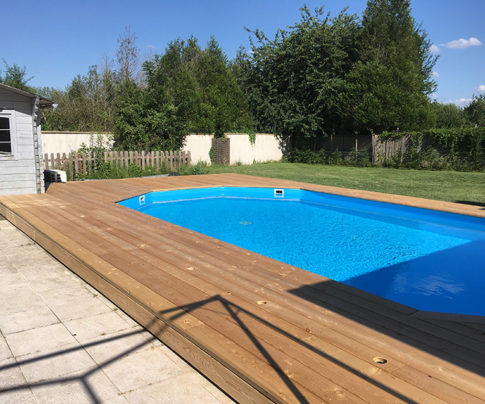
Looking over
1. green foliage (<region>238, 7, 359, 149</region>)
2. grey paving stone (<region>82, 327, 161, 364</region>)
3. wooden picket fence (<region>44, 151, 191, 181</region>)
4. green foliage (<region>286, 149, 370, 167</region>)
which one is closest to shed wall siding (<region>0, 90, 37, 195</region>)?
wooden picket fence (<region>44, 151, 191, 181</region>)

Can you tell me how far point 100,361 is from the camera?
2.59 meters

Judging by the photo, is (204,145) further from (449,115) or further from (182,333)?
(449,115)

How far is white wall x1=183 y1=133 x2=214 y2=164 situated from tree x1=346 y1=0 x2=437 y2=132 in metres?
7.58

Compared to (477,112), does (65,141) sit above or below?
below

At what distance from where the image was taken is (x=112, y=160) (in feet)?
41.1

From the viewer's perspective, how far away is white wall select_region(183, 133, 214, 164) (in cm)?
1653

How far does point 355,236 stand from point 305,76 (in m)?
16.2

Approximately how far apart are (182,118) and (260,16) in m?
12.6

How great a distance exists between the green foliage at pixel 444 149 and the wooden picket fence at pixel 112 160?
393 inches

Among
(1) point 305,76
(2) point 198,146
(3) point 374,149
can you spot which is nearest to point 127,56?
(2) point 198,146

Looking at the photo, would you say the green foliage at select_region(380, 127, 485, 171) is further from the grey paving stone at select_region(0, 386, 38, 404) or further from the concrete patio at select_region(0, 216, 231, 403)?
the grey paving stone at select_region(0, 386, 38, 404)

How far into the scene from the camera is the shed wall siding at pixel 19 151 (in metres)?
7.58

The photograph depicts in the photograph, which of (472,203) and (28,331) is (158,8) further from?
(28,331)

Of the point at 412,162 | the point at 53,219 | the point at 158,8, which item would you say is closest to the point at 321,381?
the point at 53,219
